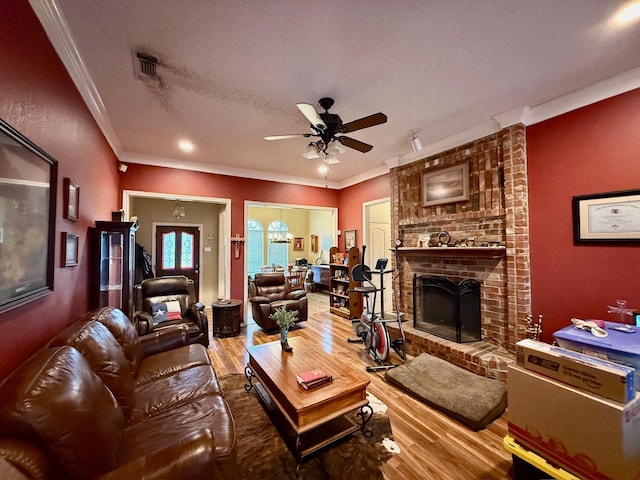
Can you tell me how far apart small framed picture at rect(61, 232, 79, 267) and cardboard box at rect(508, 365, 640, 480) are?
3.32m

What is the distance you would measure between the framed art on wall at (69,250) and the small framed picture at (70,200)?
146 mm

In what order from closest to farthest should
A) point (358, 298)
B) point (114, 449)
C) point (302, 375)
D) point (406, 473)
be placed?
point (114, 449), point (406, 473), point (302, 375), point (358, 298)

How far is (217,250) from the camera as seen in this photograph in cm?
669

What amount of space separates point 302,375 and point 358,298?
3.12 metres

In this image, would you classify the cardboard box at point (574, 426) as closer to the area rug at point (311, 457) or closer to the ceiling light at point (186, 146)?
the area rug at point (311, 457)

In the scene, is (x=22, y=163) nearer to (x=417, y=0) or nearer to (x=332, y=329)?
(x=417, y=0)

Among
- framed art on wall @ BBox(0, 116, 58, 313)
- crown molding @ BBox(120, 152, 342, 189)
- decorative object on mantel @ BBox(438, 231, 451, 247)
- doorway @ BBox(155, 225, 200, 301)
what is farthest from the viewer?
doorway @ BBox(155, 225, 200, 301)

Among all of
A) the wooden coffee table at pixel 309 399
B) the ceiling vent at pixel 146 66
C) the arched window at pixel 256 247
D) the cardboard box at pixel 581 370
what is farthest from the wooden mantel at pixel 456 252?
the arched window at pixel 256 247

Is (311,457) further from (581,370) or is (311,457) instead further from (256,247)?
(256,247)

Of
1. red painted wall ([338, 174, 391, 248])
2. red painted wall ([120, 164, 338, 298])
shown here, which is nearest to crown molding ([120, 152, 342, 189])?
red painted wall ([120, 164, 338, 298])

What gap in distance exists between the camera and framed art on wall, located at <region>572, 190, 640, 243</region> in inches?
91.4

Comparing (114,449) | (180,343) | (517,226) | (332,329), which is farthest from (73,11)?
(332,329)

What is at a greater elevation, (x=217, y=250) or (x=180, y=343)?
(x=217, y=250)

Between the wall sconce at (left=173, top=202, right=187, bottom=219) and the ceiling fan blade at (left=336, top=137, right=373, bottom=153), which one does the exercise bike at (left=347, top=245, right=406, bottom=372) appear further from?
the wall sconce at (left=173, top=202, right=187, bottom=219)
